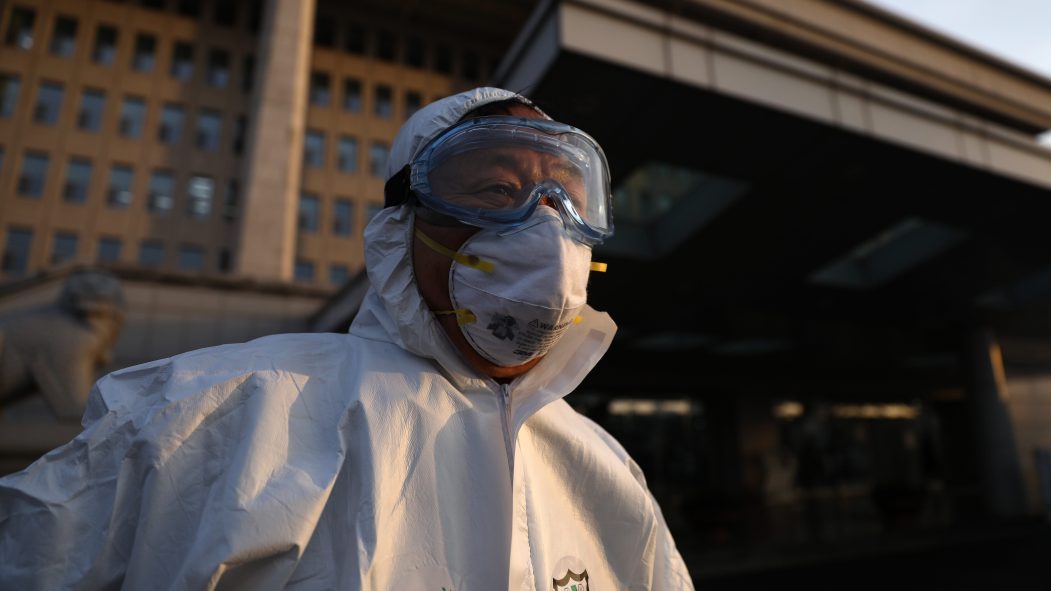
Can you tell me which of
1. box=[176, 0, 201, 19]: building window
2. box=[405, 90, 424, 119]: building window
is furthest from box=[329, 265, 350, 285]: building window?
box=[176, 0, 201, 19]: building window

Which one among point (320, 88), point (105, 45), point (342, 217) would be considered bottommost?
point (342, 217)

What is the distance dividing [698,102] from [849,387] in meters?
16.9

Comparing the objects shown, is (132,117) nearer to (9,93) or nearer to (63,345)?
(9,93)

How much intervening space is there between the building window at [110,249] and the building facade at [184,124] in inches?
2.1

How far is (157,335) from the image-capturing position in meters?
12.4

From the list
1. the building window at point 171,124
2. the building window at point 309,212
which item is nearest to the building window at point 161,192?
the building window at point 171,124

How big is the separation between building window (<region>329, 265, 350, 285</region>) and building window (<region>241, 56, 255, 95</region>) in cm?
897

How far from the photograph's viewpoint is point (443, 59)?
32.0 m

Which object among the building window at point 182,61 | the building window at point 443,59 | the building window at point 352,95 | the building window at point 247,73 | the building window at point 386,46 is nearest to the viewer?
the building window at point 182,61

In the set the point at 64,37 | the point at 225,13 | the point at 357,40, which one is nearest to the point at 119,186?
the point at 64,37

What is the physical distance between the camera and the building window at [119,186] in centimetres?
2464

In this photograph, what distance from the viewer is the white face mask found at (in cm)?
143

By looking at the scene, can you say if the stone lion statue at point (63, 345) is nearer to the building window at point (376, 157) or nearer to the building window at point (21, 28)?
the building window at point (376, 157)

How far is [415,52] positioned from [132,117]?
43.8 ft
